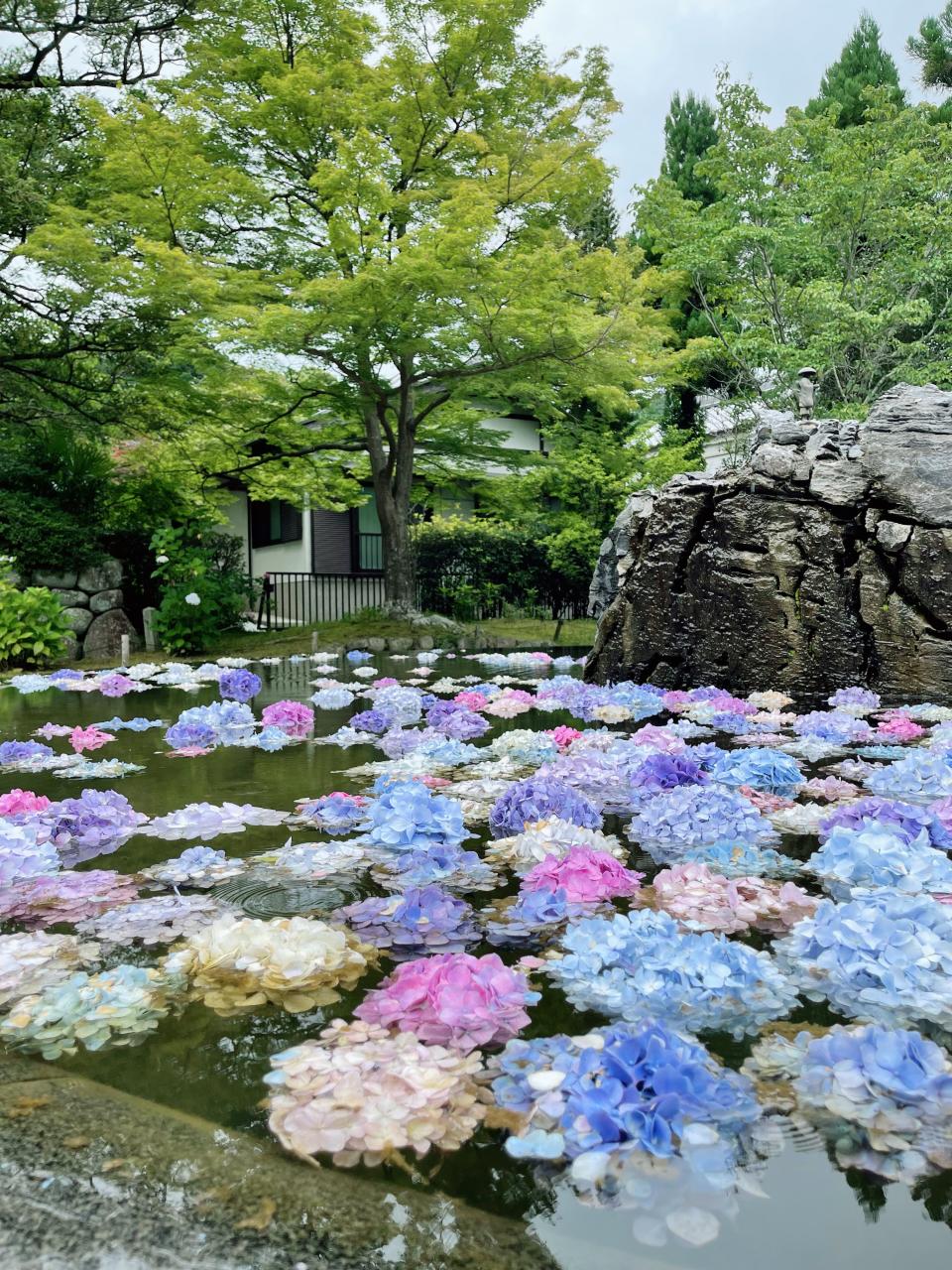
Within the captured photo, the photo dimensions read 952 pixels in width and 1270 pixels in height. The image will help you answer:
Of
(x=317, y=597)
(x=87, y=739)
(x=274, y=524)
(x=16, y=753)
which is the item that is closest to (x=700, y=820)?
(x=16, y=753)

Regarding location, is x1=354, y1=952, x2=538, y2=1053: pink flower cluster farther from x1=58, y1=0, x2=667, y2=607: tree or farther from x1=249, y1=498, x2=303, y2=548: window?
x1=249, y1=498, x2=303, y2=548: window

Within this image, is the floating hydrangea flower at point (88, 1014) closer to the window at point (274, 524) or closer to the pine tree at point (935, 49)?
the window at point (274, 524)

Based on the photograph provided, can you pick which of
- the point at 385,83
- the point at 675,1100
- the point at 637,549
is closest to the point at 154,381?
the point at 385,83

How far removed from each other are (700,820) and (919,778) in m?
0.73

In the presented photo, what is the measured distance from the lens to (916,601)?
181 inches

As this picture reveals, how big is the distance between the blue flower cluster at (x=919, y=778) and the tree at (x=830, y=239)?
32.4 ft

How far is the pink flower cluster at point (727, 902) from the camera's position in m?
1.57

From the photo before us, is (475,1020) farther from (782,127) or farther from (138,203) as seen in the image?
(782,127)

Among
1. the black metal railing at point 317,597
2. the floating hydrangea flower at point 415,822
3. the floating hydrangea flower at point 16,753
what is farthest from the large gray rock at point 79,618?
the floating hydrangea flower at point 415,822

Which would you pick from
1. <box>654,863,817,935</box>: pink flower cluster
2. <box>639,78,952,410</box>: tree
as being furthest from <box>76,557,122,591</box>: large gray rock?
<box>654,863,817,935</box>: pink flower cluster

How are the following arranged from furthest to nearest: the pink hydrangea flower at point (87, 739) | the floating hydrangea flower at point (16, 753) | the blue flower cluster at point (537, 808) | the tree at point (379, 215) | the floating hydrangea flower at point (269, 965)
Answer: the tree at point (379, 215) → the pink hydrangea flower at point (87, 739) → the floating hydrangea flower at point (16, 753) → the blue flower cluster at point (537, 808) → the floating hydrangea flower at point (269, 965)

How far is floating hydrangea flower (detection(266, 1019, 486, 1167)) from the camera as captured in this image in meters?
0.96

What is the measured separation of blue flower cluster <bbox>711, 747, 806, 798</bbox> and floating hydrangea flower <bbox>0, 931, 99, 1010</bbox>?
5.62 ft

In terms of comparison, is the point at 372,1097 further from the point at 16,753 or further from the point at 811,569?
the point at 811,569
